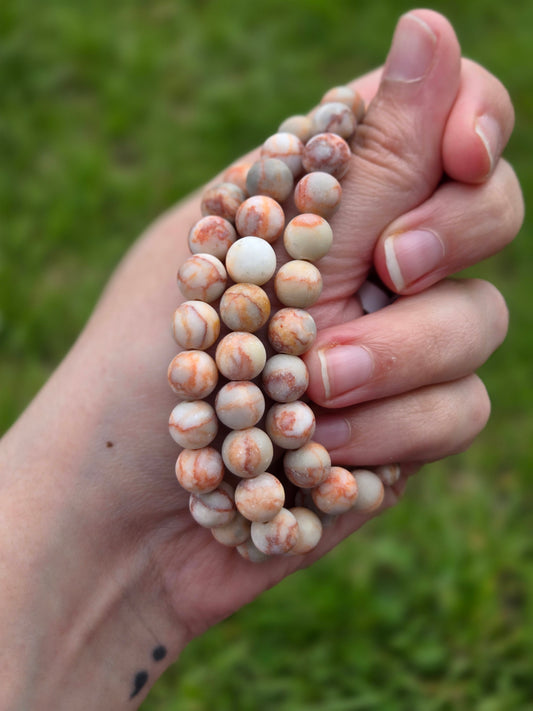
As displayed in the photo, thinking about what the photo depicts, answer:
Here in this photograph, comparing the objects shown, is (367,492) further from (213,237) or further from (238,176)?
(238,176)

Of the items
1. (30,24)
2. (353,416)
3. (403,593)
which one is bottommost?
(403,593)

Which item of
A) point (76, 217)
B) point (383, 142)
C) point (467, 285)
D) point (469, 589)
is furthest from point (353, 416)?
point (76, 217)

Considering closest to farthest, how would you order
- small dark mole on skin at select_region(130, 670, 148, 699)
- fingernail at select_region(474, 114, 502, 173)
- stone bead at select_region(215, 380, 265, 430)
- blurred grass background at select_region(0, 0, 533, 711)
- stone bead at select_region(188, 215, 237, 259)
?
1. stone bead at select_region(215, 380, 265, 430)
2. stone bead at select_region(188, 215, 237, 259)
3. fingernail at select_region(474, 114, 502, 173)
4. small dark mole on skin at select_region(130, 670, 148, 699)
5. blurred grass background at select_region(0, 0, 533, 711)

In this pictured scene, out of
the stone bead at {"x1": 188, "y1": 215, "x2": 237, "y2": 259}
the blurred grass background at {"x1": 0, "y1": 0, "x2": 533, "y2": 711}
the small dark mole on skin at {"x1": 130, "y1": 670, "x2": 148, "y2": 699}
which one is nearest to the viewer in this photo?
the stone bead at {"x1": 188, "y1": 215, "x2": 237, "y2": 259}

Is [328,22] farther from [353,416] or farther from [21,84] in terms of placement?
[353,416]

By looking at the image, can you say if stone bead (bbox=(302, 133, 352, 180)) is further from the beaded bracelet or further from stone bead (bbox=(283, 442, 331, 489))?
stone bead (bbox=(283, 442, 331, 489))

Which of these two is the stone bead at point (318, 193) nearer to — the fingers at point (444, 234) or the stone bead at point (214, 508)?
the fingers at point (444, 234)

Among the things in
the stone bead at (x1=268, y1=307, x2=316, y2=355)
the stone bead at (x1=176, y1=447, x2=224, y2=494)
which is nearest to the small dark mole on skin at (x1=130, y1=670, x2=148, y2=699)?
the stone bead at (x1=176, y1=447, x2=224, y2=494)

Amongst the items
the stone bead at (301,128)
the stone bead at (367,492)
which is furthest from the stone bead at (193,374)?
the stone bead at (301,128)
